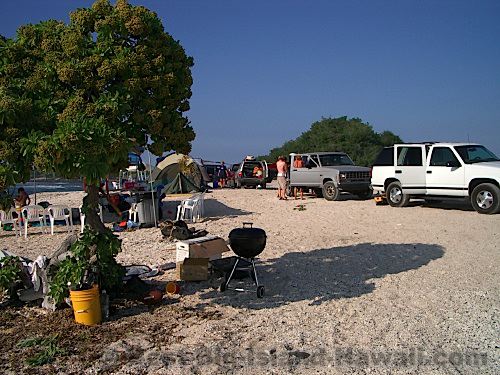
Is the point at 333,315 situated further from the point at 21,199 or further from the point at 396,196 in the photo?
the point at 21,199

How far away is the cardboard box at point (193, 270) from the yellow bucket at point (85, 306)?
78.0 inches

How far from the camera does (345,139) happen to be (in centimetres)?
5325

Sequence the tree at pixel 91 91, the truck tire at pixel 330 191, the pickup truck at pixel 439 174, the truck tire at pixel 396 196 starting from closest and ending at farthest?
the tree at pixel 91 91
the pickup truck at pixel 439 174
the truck tire at pixel 396 196
the truck tire at pixel 330 191

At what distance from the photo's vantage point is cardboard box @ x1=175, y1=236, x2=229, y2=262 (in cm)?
771

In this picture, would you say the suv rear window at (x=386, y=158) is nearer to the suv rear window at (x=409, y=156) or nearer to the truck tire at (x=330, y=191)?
the suv rear window at (x=409, y=156)

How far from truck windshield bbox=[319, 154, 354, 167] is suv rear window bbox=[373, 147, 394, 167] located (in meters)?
3.50

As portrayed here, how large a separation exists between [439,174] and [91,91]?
11894mm

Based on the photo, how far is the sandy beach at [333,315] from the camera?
4484mm

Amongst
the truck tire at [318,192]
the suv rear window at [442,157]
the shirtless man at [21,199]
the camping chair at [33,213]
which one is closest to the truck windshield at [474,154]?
the suv rear window at [442,157]

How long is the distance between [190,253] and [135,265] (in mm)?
1137

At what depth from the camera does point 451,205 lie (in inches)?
634

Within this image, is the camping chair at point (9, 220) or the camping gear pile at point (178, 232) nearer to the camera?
the camping gear pile at point (178, 232)

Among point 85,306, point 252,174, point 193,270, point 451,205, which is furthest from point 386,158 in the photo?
point 252,174

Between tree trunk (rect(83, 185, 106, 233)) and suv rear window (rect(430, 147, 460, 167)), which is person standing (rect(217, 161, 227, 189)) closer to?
suv rear window (rect(430, 147, 460, 167))
